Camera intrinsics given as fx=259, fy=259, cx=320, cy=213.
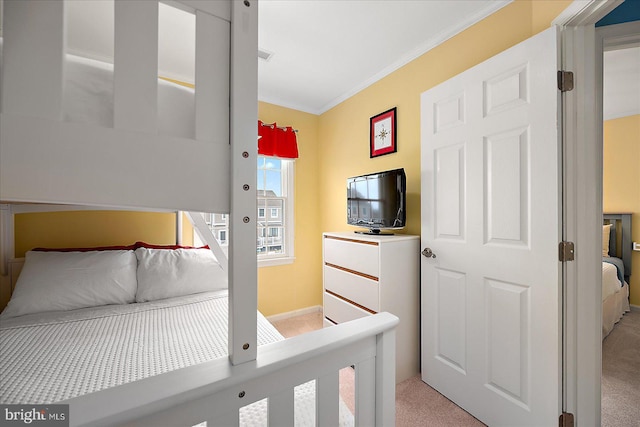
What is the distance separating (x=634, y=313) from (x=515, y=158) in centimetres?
307

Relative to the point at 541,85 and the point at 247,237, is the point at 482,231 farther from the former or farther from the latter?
the point at 247,237

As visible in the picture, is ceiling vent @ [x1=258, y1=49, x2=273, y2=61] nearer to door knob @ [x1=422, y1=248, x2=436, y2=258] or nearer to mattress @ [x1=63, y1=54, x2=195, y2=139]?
mattress @ [x1=63, y1=54, x2=195, y2=139]

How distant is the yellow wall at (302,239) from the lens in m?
3.13

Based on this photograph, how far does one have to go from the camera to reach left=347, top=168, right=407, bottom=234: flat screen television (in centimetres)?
208

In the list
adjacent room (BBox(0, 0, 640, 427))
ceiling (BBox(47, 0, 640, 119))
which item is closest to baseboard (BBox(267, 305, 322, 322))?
adjacent room (BBox(0, 0, 640, 427))

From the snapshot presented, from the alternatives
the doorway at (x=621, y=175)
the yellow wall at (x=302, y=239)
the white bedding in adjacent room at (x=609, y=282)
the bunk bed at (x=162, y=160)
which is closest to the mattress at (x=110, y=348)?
the bunk bed at (x=162, y=160)

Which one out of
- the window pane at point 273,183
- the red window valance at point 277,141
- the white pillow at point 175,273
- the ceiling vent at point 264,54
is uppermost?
the ceiling vent at point 264,54

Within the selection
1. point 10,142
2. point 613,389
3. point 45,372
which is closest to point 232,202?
point 10,142

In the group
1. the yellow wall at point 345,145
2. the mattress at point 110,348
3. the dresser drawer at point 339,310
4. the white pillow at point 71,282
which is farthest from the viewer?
the dresser drawer at point 339,310

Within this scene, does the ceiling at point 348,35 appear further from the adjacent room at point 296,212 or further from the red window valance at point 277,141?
the red window valance at point 277,141

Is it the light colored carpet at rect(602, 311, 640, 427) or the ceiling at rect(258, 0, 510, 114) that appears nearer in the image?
the light colored carpet at rect(602, 311, 640, 427)

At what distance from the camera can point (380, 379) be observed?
Result: 0.78 metres

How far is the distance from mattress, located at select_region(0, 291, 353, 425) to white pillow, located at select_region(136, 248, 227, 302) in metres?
0.12

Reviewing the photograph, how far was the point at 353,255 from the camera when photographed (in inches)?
84.4
